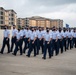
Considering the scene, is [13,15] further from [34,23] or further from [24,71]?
[24,71]

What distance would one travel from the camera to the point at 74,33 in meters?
22.8

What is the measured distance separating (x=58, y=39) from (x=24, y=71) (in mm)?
7912

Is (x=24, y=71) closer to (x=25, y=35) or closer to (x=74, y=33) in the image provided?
(x=25, y=35)

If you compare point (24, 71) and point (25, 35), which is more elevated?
point (25, 35)

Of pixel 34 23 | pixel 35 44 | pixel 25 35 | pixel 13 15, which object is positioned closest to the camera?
pixel 35 44

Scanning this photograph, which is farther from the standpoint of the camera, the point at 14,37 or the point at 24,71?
the point at 14,37

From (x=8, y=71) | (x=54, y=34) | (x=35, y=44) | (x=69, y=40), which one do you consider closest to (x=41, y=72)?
(x=8, y=71)

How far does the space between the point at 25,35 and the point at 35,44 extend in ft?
10.4

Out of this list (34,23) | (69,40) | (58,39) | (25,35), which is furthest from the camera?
(34,23)

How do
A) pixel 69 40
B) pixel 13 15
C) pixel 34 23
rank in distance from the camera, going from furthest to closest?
pixel 34 23 → pixel 13 15 → pixel 69 40

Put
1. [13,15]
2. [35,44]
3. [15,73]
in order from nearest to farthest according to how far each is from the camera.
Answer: [15,73], [35,44], [13,15]

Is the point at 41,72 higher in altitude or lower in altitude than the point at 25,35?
lower

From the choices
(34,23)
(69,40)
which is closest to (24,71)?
(69,40)

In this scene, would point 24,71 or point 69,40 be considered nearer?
point 24,71
